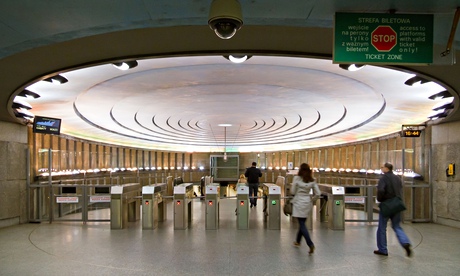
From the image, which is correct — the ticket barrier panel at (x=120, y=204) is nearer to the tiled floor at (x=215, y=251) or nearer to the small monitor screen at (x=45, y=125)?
the tiled floor at (x=215, y=251)

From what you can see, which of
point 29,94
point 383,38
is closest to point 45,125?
point 29,94

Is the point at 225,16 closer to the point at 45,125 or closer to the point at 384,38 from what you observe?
the point at 384,38

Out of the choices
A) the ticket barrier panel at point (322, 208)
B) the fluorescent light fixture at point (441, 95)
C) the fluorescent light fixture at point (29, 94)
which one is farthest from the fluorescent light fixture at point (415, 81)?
the fluorescent light fixture at point (29, 94)

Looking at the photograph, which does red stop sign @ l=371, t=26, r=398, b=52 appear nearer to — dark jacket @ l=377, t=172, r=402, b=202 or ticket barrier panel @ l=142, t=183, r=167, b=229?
dark jacket @ l=377, t=172, r=402, b=202

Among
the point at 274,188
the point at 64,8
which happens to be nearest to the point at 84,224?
the point at 274,188

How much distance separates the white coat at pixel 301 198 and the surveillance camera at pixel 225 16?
4.45 metres

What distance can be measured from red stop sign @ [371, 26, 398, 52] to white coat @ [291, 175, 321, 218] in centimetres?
352

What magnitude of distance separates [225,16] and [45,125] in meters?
8.84

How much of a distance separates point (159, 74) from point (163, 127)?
9.70 meters

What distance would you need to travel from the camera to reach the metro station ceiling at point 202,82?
11.7 ft

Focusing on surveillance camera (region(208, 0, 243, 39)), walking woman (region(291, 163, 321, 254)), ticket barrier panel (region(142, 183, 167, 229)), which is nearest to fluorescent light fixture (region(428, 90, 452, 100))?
walking woman (region(291, 163, 321, 254))

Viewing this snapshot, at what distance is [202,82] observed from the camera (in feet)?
27.2

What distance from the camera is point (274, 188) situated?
32.0 ft

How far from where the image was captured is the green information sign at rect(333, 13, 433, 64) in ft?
12.6
